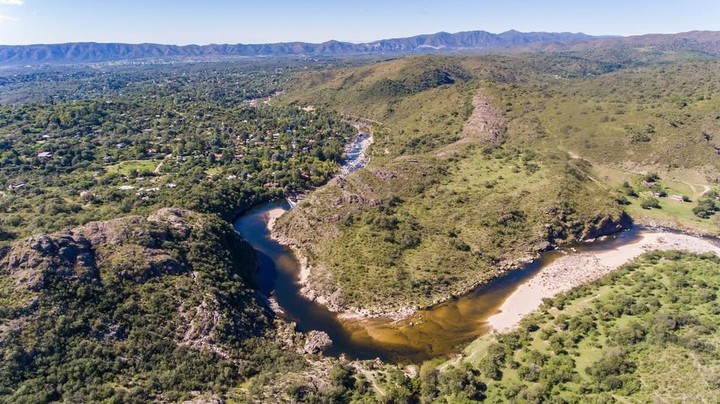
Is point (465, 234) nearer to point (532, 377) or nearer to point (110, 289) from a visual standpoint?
point (532, 377)

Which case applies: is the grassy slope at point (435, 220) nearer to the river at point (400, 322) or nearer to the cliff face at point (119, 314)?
the river at point (400, 322)

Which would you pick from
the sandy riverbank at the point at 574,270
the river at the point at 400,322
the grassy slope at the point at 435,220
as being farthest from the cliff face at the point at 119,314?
the sandy riverbank at the point at 574,270

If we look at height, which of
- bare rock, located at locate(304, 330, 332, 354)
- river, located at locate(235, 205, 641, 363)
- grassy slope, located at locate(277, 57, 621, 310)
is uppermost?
grassy slope, located at locate(277, 57, 621, 310)

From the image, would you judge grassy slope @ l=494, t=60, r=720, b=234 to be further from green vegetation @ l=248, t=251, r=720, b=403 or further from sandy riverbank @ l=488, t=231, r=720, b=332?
green vegetation @ l=248, t=251, r=720, b=403

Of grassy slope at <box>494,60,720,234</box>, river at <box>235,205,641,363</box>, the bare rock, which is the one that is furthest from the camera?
grassy slope at <box>494,60,720,234</box>

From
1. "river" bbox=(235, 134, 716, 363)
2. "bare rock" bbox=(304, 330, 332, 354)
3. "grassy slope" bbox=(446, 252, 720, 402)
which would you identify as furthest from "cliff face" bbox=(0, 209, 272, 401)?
"grassy slope" bbox=(446, 252, 720, 402)

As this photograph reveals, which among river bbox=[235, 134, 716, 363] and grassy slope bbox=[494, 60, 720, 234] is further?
grassy slope bbox=[494, 60, 720, 234]

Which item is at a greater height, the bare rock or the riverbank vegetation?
the riverbank vegetation
